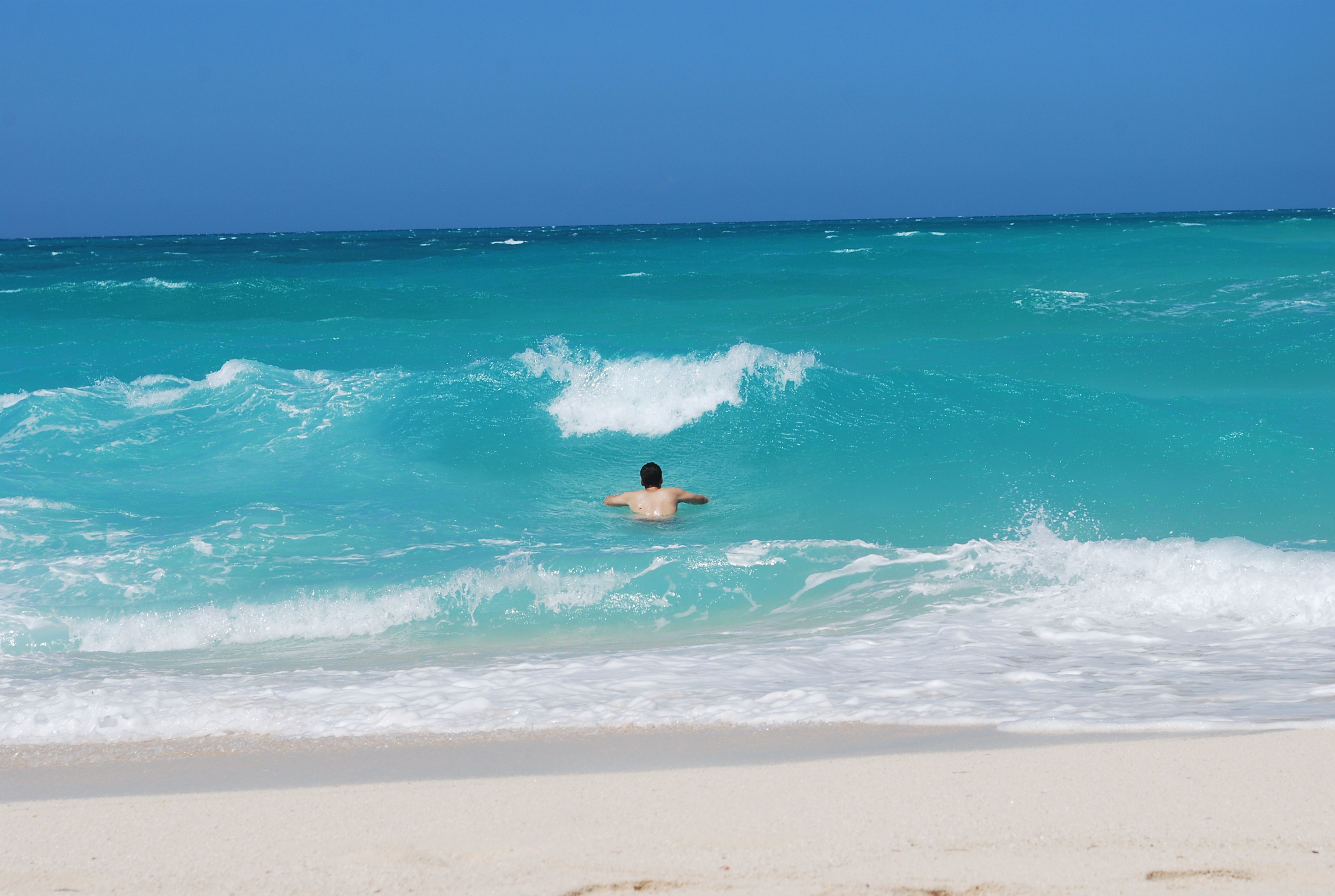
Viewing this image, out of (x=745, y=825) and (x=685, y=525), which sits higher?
(x=745, y=825)

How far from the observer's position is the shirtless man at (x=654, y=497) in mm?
8438

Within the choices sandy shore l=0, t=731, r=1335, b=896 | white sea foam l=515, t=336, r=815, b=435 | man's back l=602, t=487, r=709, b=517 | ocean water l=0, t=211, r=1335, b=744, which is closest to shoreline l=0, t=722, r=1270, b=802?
sandy shore l=0, t=731, r=1335, b=896

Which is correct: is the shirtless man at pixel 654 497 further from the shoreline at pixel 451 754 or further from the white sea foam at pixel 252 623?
the shoreline at pixel 451 754

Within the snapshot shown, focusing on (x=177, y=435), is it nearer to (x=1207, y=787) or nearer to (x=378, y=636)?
(x=378, y=636)

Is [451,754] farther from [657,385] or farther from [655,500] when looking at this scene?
[657,385]

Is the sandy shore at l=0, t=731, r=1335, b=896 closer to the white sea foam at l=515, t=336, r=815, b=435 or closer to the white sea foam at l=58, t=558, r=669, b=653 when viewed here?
the white sea foam at l=58, t=558, r=669, b=653

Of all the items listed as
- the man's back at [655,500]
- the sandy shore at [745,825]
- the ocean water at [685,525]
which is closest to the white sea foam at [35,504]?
the ocean water at [685,525]

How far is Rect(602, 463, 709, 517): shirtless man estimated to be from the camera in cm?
844

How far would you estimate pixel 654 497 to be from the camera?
27.9ft

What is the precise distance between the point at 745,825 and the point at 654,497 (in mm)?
5431

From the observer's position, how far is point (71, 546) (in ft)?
25.3

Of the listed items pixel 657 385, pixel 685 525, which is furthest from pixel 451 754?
pixel 657 385

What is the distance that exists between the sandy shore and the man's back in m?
4.59

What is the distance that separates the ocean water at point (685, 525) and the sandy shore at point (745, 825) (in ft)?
1.69
